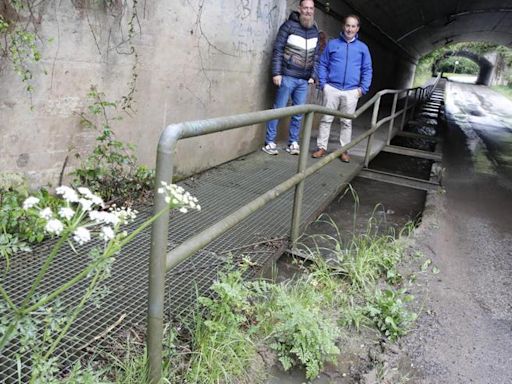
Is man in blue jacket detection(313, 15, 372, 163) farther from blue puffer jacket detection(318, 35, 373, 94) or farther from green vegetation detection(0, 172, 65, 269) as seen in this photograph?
green vegetation detection(0, 172, 65, 269)

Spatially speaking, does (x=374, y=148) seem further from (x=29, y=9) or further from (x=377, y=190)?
(x=29, y=9)

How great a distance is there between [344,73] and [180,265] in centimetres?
346

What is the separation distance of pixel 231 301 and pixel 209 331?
217 mm

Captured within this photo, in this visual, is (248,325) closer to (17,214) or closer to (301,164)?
(301,164)

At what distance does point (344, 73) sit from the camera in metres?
5.34

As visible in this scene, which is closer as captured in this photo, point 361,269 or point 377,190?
point 361,269

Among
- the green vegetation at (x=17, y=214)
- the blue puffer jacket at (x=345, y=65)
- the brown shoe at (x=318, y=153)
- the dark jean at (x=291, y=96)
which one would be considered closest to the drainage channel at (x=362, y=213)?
the brown shoe at (x=318, y=153)

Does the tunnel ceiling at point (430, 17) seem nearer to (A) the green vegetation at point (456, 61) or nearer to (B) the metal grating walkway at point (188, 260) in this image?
(B) the metal grating walkway at point (188, 260)

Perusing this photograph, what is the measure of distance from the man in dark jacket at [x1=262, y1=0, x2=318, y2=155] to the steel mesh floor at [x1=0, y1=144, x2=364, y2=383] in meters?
1.26

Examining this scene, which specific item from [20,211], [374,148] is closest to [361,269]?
[20,211]

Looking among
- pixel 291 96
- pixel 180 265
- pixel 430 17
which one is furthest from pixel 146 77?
pixel 430 17

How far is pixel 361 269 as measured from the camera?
2.77m

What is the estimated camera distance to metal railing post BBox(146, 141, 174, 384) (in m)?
1.44

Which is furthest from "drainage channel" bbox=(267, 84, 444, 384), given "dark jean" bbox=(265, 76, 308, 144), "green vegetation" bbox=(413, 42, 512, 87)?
"green vegetation" bbox=(413, 42, 512, 87)
